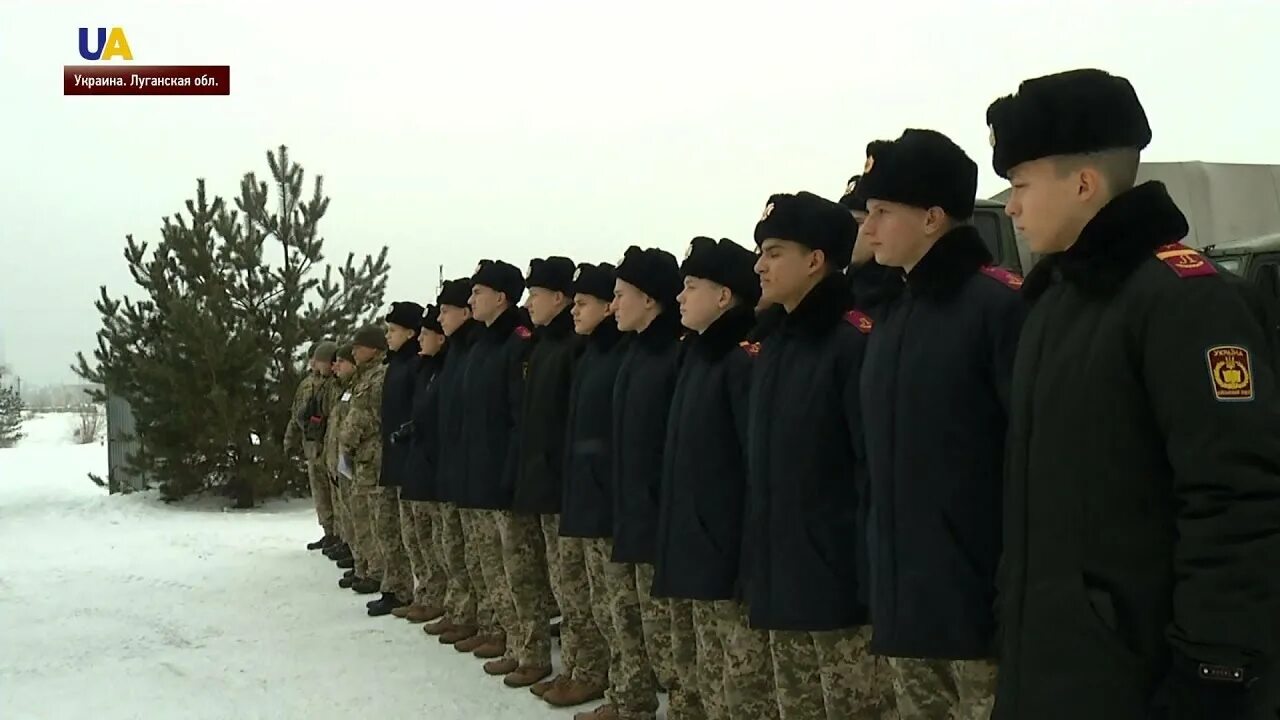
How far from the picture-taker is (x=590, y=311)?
16.4ft

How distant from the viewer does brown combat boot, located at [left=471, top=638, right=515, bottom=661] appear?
6.00 meters

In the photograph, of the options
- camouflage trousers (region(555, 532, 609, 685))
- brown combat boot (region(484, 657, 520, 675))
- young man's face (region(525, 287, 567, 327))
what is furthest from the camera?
brown combat boot (region(484, 657, 520, 675))

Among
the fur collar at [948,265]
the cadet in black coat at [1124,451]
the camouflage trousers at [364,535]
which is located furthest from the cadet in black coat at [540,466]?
the cadet in black coat at [1124,451]

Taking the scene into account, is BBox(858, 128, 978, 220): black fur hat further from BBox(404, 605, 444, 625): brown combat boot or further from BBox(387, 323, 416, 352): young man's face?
BBox(387, 323, 416, 352): young man's face

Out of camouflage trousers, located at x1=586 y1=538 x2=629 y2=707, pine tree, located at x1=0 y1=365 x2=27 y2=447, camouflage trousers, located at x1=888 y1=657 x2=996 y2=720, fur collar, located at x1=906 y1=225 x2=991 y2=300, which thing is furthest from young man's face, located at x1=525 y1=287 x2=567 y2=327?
pine tree, located at x1=0 y1=365 x2=27 y2=447

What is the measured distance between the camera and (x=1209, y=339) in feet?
5.46

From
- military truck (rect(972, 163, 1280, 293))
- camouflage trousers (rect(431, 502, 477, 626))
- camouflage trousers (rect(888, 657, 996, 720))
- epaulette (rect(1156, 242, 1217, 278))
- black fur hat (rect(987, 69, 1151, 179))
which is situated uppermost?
military truck (rect(972, 163, 1280, 293))

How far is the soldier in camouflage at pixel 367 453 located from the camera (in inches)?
308

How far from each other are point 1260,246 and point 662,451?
4.72 m

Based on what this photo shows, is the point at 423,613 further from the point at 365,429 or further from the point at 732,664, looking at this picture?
the point at 732,664

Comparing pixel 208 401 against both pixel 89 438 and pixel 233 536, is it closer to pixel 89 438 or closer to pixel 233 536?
pixel 233 536

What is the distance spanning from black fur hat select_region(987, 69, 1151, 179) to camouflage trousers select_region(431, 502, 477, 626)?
5.06 m

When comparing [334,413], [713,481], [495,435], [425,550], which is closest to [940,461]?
[713,481]

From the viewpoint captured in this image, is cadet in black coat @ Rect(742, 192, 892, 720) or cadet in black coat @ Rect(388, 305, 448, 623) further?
cadet in black coat @ Rect(388, 305, 448, 623)
